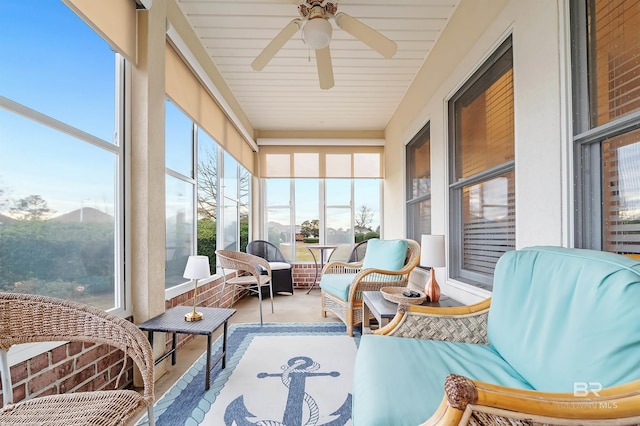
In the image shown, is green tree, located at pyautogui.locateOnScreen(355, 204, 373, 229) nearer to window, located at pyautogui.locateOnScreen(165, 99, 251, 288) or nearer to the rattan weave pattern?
window, located at pyautogui.locateOnScreen(165, 99, 251, 288)

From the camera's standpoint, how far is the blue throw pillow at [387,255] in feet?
9.63

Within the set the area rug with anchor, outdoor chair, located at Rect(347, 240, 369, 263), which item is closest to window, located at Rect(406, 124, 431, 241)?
outdoor chair, located at Rect(347, 240, 369, 263)

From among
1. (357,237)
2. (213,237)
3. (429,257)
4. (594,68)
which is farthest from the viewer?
(357,237)

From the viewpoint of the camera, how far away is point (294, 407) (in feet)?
5.50

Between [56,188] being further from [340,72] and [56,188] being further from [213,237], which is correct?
[340,72]

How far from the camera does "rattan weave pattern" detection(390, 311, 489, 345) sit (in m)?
1.45

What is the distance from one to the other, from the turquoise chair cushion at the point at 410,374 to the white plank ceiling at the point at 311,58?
2265 mm

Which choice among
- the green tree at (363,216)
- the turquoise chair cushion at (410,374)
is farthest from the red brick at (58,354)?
the green tree at (363,216)

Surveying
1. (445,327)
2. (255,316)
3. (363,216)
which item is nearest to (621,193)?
(445,327)

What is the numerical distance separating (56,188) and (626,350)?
233 centimetres

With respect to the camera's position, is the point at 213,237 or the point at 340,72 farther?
the point at 213,237

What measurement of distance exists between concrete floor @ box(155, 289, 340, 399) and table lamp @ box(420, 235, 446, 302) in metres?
1.44

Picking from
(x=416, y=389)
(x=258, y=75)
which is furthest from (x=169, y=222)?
(x=416, y=389)

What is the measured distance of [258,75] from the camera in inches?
132
